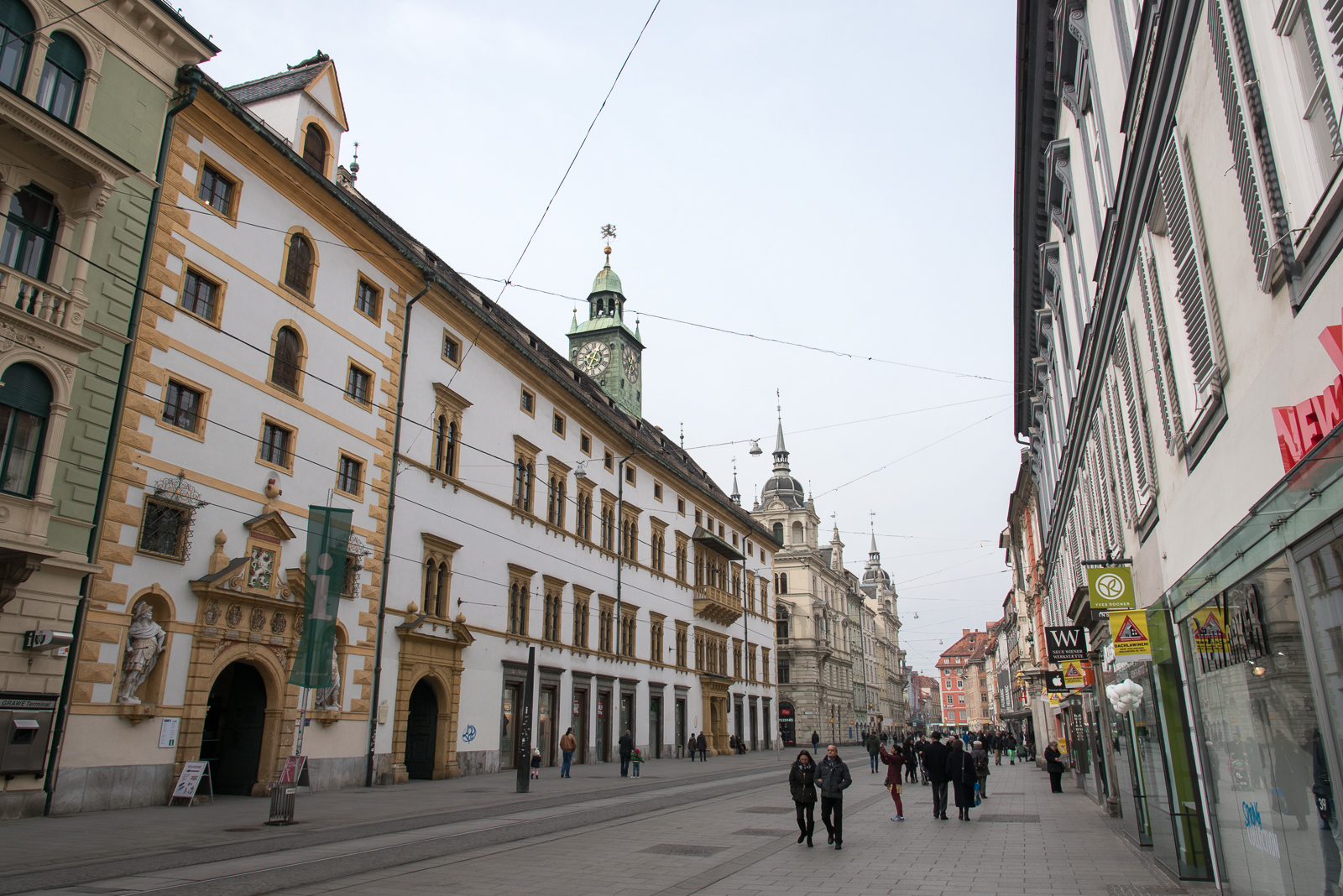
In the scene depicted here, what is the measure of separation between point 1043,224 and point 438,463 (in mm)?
19131

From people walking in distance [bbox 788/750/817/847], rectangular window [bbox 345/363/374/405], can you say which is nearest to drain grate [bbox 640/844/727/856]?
people walking in distance [bbox 788/750/817/847]

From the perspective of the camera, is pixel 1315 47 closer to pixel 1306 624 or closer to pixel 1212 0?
pixel 1212 0

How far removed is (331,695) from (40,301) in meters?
11.6

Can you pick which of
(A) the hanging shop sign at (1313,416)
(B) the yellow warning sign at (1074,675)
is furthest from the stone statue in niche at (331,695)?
(A) the hanging shop sign at (1313,416)

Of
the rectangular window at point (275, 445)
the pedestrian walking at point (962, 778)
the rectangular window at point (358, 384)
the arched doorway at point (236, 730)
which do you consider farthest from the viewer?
the rectangular window at point (358, 384)

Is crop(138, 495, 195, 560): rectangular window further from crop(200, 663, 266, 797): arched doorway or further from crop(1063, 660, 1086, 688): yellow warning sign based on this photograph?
crop(1063, 660, 1086, 688): yellow warning sign

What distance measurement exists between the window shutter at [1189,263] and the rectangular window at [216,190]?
65.8ft

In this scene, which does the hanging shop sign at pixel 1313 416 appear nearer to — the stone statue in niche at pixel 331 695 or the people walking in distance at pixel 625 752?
the stone statue in niche at pixel 331 695

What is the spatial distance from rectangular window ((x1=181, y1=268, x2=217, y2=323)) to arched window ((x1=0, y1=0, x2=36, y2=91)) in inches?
192

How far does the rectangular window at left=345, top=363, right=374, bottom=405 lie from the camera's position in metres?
25.3

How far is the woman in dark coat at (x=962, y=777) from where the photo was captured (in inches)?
741

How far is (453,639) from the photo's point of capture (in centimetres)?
2850

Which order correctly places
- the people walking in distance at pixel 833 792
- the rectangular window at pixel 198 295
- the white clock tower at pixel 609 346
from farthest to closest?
the white clock tower at pixel 609 346 < the rectangular window at pixel 198 295 < the people walking in distance at pixel 833 792

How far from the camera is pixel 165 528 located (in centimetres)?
1884
